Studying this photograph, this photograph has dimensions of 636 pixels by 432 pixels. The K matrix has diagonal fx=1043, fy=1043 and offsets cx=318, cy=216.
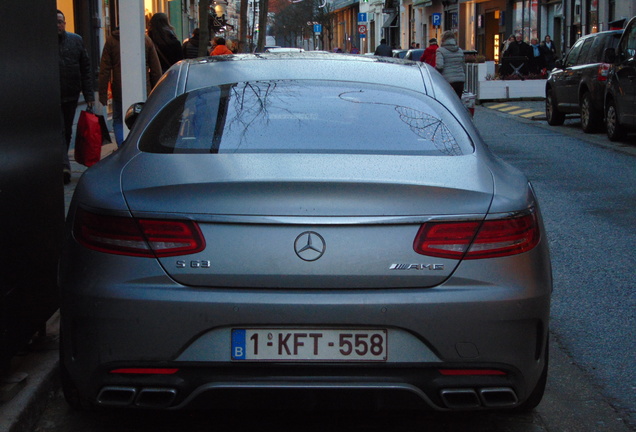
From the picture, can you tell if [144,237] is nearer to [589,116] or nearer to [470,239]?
[470,239]

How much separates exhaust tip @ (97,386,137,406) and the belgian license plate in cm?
40

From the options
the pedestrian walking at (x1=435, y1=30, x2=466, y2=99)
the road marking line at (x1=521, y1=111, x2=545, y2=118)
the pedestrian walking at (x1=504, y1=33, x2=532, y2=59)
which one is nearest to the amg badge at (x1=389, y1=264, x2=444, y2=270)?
the pedestrian walking at (x1=435, y1=30, x2=466, y2=99)

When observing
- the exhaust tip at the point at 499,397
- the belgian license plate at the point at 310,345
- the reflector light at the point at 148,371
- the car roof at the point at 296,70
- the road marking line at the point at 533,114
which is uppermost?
the car roof at the point at 296,70

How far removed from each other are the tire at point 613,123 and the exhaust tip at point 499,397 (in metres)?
14.5

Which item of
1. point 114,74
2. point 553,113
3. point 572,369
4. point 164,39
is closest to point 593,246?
point 572,369

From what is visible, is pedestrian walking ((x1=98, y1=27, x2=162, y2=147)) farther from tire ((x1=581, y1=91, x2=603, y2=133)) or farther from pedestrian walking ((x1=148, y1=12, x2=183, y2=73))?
tire ((x1=581, y1=91, x2=603, y2=133))

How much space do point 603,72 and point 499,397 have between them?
15945 millimetres

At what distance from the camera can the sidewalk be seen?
4.08 metres

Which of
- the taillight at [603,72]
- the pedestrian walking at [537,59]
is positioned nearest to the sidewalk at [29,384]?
the taillight at [603,72]

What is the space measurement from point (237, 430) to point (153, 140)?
1.20 meters

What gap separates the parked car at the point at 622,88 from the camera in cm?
1641

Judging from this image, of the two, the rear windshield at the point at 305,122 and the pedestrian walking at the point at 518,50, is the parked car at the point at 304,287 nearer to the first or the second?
the rear windshield at the point at 305,122

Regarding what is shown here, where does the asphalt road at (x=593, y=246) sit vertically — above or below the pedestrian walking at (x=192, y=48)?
below

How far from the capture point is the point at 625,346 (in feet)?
17.9
